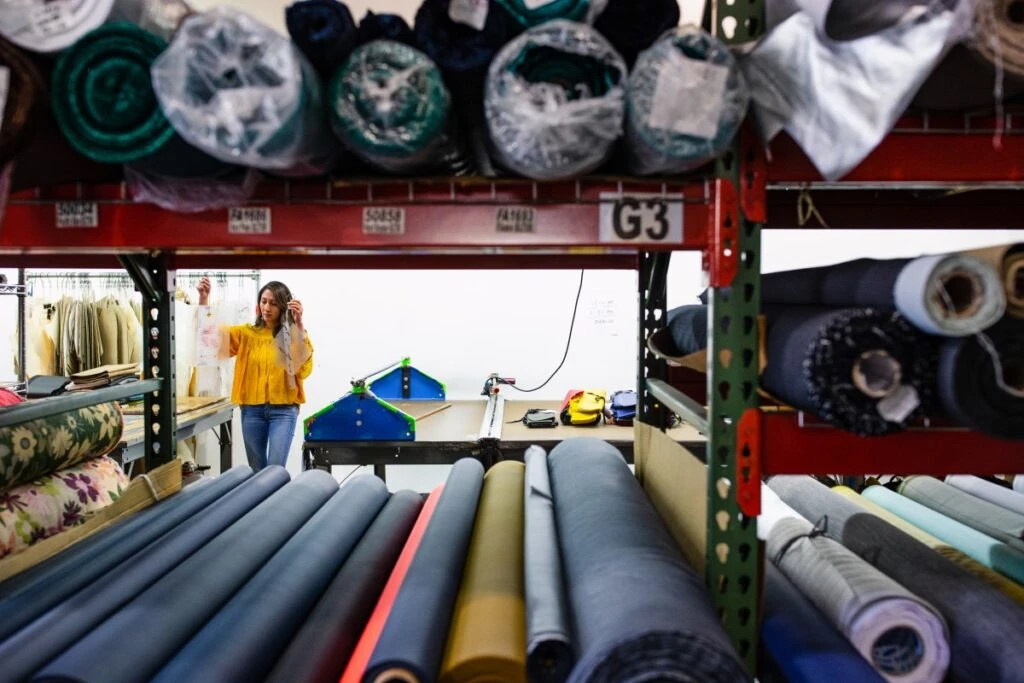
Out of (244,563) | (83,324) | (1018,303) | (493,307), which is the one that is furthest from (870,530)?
(83,324)

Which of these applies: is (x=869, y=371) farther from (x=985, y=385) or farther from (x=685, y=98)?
(x=685, y=98)

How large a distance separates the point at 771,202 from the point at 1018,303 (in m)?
0.63

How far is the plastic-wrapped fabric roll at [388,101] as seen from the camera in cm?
65

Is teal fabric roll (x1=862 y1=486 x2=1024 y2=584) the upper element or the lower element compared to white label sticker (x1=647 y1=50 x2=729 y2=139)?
lower

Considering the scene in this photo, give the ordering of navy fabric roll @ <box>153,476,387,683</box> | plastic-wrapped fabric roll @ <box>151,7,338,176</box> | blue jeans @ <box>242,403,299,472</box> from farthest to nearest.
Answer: blue jeans @ <box>242,403,299,472</box>
navy fabric roll @ <box>153,476,387,683</box>
plastic-wrapped fabric roll @ <box>151,7,338,176</box>

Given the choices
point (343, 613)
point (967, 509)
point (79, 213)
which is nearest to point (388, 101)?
point (79, 213)

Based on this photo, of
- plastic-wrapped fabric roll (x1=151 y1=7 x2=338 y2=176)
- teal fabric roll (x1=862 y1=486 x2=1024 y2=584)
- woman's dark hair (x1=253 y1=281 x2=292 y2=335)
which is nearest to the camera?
plastic-wrapped fabric roll (x1=151 y1=7 x2=338 y2=176)

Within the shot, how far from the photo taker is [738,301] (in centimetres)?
78

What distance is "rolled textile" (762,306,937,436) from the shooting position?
661 millimetres

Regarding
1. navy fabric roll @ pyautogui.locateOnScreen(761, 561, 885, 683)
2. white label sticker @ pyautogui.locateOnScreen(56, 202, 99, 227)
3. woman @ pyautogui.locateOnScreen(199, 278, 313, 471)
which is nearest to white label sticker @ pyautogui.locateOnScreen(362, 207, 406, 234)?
white label sticker @ pyautogui.locateOnScreen(56, 202, 99, 227)

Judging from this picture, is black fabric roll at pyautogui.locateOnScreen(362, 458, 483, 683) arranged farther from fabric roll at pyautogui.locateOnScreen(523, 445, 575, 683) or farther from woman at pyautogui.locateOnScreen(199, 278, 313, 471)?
woman at pyautogui.locateOnScreen(199, 278, 313, 471)

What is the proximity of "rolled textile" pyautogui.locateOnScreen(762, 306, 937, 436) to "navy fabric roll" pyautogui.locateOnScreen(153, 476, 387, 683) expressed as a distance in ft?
2.35

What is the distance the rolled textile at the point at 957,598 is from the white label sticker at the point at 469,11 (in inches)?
36.6

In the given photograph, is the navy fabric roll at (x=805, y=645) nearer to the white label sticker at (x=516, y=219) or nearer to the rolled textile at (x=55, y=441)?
the white label sticker at (x=516, y=219)
